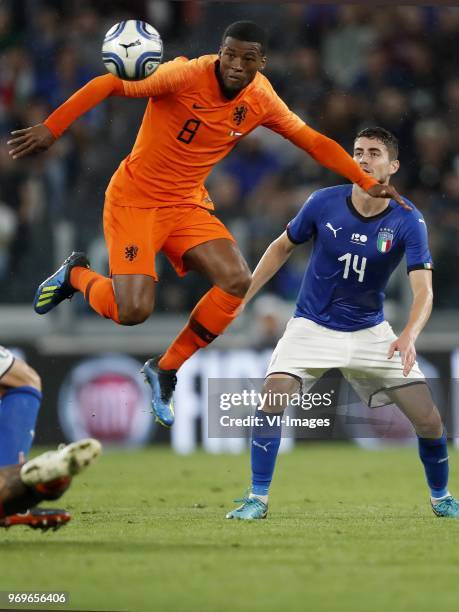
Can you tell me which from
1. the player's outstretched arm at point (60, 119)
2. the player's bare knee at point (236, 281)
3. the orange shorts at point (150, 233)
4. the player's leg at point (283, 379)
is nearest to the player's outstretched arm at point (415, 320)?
the player's leg at point (283, 379)

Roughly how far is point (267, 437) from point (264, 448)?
0.06m

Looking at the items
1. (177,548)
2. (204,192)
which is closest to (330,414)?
(204,192)

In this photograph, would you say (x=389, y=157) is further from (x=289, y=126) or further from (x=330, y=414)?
(x=330, y=414)

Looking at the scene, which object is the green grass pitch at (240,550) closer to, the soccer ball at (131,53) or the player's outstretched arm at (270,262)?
the player's outstretched arm at (270,262)

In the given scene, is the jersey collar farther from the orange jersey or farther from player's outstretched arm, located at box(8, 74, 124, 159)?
player's outstretched arm, located at box(8, 74, 124, 159)

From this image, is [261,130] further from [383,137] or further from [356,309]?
[356,309]

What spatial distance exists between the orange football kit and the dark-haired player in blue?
10.6 inches

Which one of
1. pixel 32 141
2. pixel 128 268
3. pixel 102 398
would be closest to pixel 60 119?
pixel 32 141

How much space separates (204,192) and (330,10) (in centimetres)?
266

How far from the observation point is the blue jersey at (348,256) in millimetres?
5953

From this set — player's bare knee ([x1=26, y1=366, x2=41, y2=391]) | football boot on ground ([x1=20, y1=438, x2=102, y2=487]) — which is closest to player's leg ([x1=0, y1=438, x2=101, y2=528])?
football boot on ground ([x1=20, y1=438, x2=102, y2=487])

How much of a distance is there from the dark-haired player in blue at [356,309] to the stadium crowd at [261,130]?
2090 millimetres

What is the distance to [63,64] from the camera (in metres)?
8.69

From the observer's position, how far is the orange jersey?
5.70 metres
